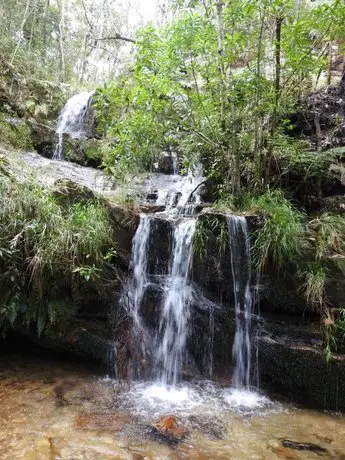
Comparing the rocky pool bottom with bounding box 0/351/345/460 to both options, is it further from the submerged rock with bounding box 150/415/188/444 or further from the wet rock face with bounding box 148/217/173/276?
the wet rock face with bounding box 148/217/173/276

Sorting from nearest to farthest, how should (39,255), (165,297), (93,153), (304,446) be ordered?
1. (304,446)
2. (39,255)
3. (165,297)
4. (93,153)

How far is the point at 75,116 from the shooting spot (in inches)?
412

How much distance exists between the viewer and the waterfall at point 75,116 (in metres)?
10.1

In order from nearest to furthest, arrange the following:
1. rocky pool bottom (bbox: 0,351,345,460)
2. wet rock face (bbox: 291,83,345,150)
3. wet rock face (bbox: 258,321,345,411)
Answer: rocky pool bottom (bbox: 0,351,345,460), wet rock face (bbox: 258,321,345,411), wet rock face (bbox: 291,83,345,150)

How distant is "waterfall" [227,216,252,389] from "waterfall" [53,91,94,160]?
22.4 ft

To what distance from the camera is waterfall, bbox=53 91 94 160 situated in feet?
33.3

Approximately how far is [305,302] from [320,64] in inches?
140

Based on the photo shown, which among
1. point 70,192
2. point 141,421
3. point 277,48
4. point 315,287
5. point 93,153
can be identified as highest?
point 277,48

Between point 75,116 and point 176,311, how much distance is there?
816 centimetres

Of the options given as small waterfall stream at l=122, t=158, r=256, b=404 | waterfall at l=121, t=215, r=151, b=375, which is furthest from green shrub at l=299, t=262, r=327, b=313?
waterfall at l=121, t=215, r=151, b=375

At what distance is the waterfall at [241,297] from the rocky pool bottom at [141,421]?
1.02 ft

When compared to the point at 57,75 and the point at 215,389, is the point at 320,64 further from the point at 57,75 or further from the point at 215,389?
the point at 57,75

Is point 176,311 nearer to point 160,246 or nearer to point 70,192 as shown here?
point 160,246

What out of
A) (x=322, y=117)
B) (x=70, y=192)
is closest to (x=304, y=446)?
(x=70, y=192)
